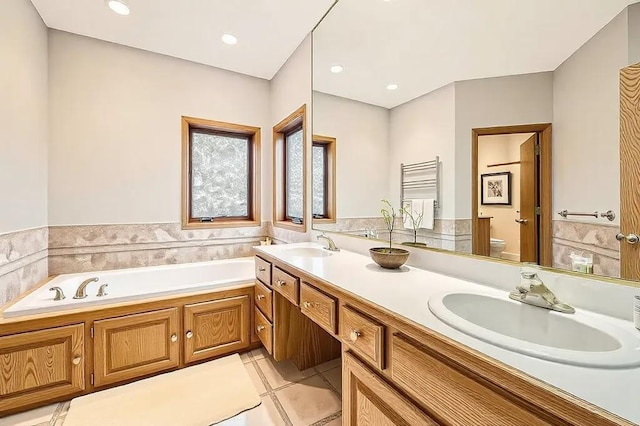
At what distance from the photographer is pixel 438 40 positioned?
4.50 feet

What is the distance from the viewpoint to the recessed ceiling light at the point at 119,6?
196 centimetres

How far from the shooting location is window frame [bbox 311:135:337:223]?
7.05ft

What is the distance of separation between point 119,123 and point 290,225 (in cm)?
181

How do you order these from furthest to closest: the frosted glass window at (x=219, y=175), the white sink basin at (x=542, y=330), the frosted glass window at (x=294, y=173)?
the frosted glass window at (x=219, y=175)
the frosted glass window at (x=294, y=173)
the white sink basin at (x=542, y=330)

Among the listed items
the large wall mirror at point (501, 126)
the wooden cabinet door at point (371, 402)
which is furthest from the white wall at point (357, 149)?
Result: the wooden cabinet door at point (371, 402)

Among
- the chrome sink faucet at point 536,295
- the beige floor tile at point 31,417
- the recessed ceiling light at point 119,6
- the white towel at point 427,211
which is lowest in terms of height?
the beige floor tile at point 31,417

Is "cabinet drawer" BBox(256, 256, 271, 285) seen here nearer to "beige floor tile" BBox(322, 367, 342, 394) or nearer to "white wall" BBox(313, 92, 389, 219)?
"white wall" BBox(313, 92, 389, 219)

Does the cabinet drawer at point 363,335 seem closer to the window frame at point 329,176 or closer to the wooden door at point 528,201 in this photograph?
the wooden door at point 528,201

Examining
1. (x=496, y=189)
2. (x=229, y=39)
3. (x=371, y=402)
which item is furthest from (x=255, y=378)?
(x=229, y=39)

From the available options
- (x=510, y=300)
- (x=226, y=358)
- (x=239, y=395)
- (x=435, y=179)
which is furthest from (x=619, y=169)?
(x=226, y=358)

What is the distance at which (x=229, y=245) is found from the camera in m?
2.99

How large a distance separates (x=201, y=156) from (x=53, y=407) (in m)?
2.24

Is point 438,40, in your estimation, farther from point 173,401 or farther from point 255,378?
point 173,401

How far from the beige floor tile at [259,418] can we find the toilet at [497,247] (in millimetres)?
1428
